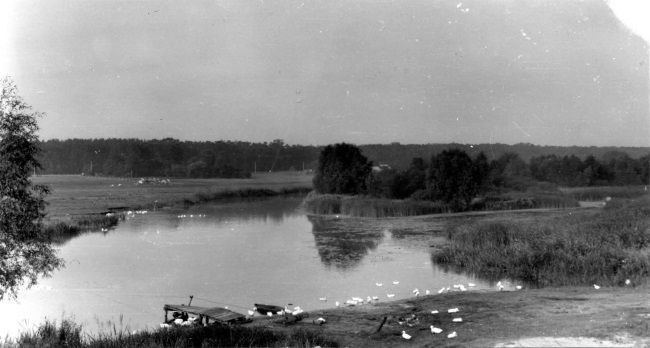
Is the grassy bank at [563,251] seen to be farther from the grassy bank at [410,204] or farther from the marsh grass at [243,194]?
the marsh grass at [243,194]

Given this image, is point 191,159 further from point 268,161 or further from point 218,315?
point 218,315

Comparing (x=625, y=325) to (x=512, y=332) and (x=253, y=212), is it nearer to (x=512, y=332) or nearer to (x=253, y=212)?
(x=512, y=332)

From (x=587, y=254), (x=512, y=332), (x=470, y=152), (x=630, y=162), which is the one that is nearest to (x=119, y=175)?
(x=470, y=152)

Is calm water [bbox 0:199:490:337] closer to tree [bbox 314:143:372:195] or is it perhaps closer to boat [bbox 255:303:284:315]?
boat [bbox 255:303:284:315]

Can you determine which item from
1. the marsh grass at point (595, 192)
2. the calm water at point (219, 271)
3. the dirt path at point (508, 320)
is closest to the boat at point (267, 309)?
the dirt path at point (508, 320)

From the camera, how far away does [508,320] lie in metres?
10.1

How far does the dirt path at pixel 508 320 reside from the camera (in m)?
8.16

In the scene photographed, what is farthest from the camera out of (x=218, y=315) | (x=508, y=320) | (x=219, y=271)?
(x=219, y=271)

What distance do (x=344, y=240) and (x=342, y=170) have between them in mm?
16754

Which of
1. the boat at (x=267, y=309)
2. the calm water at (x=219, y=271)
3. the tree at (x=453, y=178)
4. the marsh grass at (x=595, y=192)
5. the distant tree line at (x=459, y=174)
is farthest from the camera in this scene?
the marsh grass at (x=595, y=192)

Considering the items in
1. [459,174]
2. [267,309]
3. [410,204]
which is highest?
[459,174]

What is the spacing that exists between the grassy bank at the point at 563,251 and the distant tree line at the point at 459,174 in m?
16.2

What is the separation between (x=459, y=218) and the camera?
32.9 m

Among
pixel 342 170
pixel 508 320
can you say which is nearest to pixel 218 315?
pixel 508 320
